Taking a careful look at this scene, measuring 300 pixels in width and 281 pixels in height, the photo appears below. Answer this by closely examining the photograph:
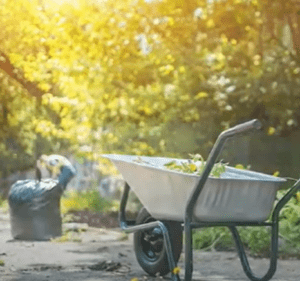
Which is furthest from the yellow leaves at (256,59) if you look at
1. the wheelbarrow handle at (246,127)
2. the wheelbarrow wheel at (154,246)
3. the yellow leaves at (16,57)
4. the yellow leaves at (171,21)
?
the wheelbarrow handle at (246,127)

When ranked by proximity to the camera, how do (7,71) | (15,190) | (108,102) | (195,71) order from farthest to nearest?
(7,71)
(108,102)
(195,71)
(15,190)

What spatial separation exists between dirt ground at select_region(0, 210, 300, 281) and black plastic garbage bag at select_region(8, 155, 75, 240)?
0.70 ft

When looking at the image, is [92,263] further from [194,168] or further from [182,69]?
[182,69]

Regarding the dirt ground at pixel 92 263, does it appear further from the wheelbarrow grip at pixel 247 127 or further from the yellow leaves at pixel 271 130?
the yellow leaves at pixel 271 130

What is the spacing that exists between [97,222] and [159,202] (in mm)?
7837

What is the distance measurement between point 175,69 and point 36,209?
3729 mm

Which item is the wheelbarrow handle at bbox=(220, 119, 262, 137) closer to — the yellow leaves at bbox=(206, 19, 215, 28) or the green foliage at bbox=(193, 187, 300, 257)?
the green foliage at bbox=(193, 187, 300, 257)

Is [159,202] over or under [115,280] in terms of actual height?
over

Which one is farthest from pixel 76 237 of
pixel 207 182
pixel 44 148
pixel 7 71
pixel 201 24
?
pixel 44 148

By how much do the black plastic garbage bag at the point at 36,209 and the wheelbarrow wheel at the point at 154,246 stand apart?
350 centimetres

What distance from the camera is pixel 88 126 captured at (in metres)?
14.3

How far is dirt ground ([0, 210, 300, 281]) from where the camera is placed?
277 inches

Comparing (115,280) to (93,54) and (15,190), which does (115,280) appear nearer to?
(15,190)

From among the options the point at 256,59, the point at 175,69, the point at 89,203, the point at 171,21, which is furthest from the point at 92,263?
the point at 89,203
